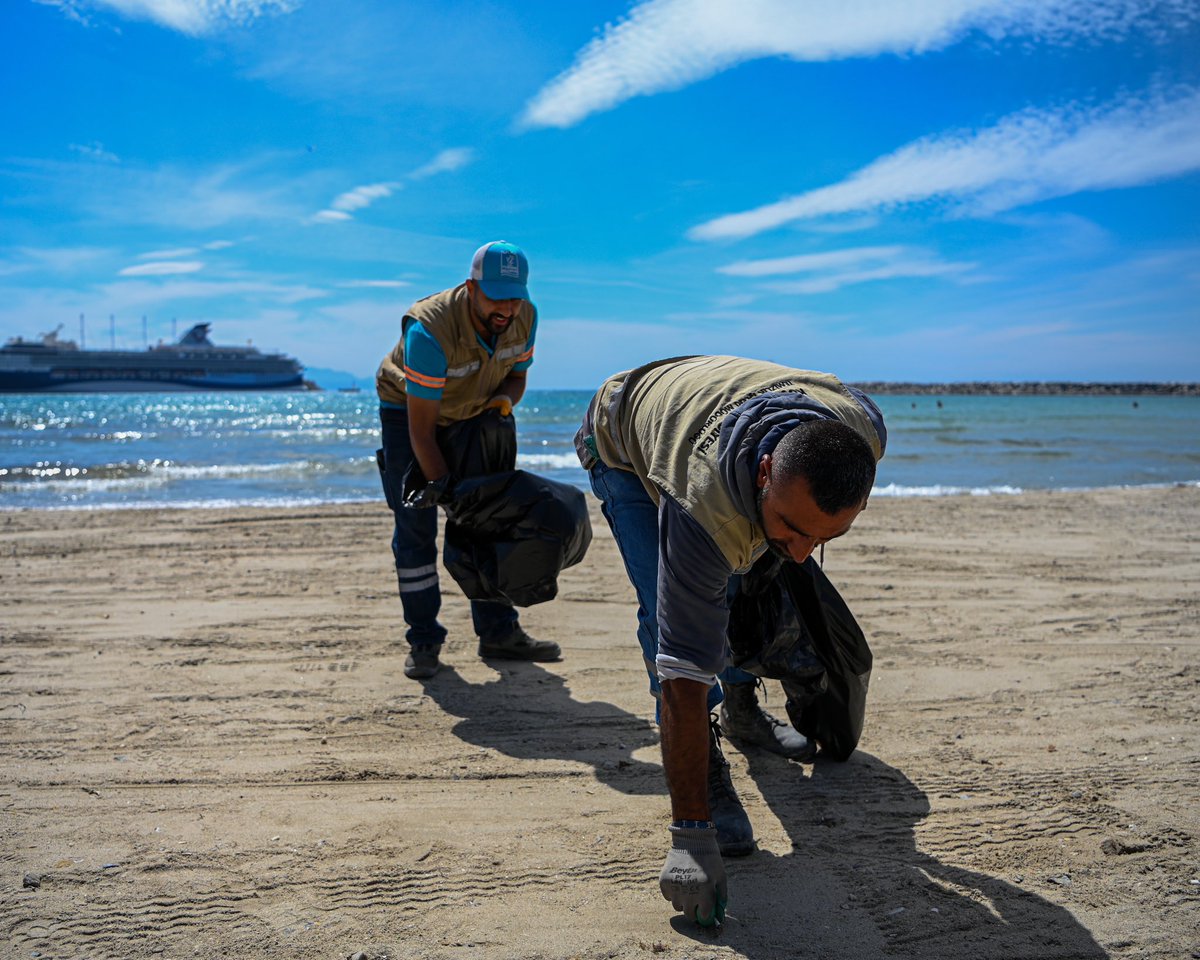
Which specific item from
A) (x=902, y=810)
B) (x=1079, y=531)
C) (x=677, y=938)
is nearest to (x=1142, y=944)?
(x=902, y=810)

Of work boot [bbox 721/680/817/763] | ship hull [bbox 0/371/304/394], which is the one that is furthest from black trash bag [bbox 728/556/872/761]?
ship hull [bbox 0/371/304/394]

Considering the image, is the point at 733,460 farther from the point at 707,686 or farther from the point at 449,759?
the point at 449,759

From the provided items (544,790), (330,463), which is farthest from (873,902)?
(330,463)

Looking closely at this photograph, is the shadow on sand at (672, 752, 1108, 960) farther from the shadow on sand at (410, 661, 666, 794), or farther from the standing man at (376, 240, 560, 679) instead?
the standing man at (376, 240, 560, 679)

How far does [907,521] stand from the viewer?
8070 mm

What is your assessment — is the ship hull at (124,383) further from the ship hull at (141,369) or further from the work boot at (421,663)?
the work boot at (421,663)

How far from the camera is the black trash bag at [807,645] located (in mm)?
2613

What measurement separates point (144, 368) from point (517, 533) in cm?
8429

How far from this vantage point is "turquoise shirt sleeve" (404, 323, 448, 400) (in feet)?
11.7

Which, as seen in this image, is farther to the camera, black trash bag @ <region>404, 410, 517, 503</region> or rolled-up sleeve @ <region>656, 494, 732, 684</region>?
black trash bag @ <region>404, 410, 517, 503</region>

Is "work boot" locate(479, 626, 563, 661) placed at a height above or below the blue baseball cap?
below

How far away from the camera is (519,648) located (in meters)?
4.17

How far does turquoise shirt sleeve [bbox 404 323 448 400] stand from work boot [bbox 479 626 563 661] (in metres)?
1.23

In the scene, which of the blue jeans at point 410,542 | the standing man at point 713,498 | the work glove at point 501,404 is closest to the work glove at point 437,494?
the blue jeans at point 410,542
